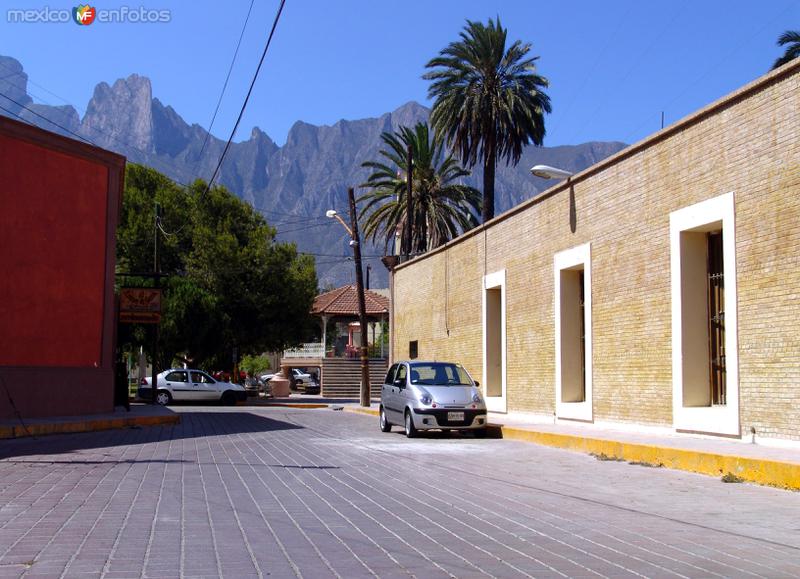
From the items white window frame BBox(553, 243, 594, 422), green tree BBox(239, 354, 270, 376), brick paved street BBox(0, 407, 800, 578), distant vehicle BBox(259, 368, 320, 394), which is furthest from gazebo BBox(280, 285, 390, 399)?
brick paved street BBox(0, 407, 800, 578)

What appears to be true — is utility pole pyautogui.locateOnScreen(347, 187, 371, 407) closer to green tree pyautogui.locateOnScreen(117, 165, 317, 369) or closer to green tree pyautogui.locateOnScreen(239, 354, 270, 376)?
green tree pyautogui.locateOnScreen(117, 165, 317, 369)

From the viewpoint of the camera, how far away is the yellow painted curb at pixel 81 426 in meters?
18.0

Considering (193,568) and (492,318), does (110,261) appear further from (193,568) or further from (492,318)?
(193,568)

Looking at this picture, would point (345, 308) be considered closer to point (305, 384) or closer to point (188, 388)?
point (305, 384)

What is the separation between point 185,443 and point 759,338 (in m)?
10.3

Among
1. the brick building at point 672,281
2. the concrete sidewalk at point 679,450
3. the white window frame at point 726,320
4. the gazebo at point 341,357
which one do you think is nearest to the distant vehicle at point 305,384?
the gazebo at point 341,357

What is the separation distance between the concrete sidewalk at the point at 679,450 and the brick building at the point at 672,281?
54 centimetres

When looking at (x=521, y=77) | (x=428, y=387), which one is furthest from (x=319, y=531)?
(x=521, y=77)

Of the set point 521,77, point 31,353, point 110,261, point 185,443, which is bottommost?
point 185,443

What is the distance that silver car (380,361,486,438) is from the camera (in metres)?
18.4

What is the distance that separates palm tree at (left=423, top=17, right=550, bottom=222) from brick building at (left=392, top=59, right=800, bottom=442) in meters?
13.4

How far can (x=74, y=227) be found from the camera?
22.2m

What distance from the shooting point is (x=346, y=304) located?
54.2 metres

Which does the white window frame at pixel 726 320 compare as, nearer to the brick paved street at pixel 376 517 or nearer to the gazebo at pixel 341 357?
the brick paved street at pixel 376 517
